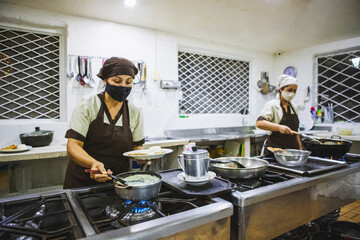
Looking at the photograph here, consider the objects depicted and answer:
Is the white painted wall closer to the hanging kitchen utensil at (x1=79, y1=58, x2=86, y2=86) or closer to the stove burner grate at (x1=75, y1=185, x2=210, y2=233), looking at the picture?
the hanging kitchen utensil at (x1=79, y1=58, x2=86, y2=86)

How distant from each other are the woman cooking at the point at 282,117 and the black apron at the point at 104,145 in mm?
1612

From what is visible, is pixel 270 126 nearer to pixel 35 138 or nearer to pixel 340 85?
pixel 35 138

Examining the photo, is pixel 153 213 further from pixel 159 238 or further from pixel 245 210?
pixel 245 210

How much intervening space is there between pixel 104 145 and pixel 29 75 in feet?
7.31

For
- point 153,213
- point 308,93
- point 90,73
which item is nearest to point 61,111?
point 90,73

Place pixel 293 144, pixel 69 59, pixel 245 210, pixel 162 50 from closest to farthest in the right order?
pixel 245 210 → pixel 293 144 → pixel 69 59 → pixel 162 50

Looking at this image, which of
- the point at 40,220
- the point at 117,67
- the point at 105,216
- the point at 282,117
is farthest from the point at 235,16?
the point at 40,220

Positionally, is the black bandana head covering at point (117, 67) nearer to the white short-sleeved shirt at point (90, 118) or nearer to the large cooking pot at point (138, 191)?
the white short-sleeved shirt at point (90, 118)

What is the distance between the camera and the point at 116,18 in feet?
11.1

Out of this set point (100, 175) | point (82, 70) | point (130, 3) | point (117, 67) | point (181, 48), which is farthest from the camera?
point (181, 48)

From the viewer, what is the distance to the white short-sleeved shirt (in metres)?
1.53

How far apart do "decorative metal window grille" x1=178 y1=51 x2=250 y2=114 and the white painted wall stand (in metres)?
0.16

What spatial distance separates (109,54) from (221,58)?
2435 mm

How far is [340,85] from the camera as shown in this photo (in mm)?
4469
